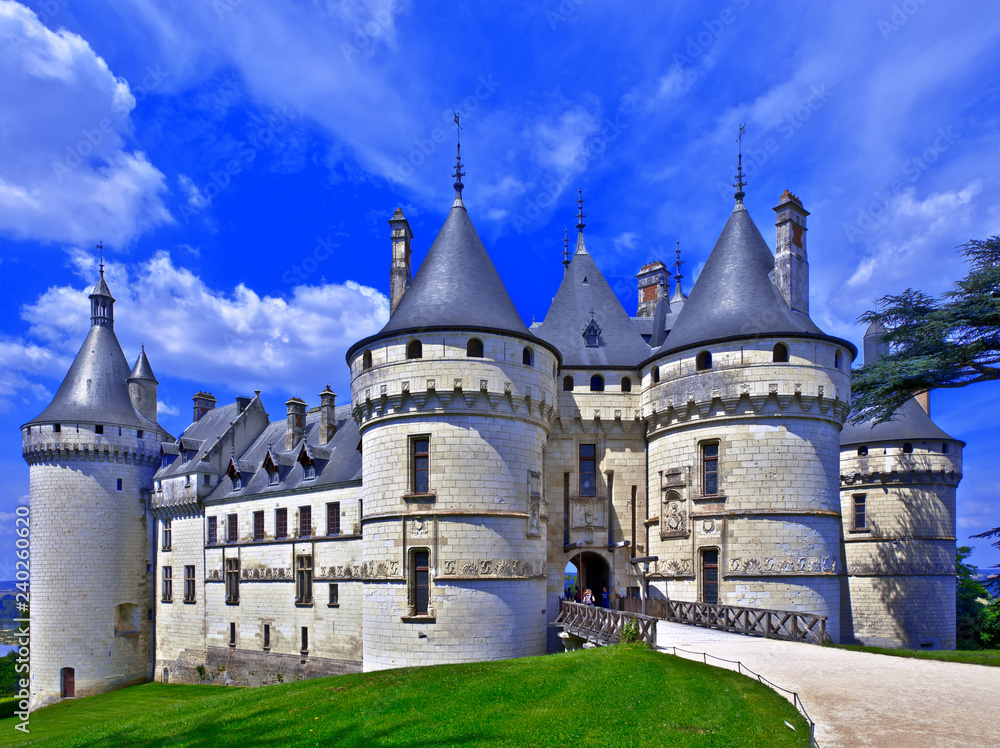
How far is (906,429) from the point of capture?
3588 cm

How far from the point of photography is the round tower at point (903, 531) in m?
34.7

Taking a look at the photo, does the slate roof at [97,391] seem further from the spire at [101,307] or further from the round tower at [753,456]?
the round tower at [753,456]

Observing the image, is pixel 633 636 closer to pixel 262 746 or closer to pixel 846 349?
pixel 262 746

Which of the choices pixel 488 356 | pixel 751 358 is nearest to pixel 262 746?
pixel 488 356

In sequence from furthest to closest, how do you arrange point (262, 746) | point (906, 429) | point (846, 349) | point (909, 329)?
point (906, 429) → point (846, 349) → point (909, 329) → point (262, 746)

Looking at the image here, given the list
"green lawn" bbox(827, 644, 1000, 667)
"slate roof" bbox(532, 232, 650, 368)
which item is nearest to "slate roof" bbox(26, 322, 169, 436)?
"slate roof" bbox(532, 232, 650, 368)

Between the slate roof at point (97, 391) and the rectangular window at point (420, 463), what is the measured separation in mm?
26145

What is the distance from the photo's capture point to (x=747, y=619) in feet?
70.2

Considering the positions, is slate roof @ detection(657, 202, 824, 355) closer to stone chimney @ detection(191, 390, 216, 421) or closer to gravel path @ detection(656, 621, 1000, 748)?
gravel path @ detection(656, 621, 1000, 748)

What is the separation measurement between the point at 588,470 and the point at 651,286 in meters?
11.8

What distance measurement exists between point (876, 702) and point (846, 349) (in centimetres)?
1604

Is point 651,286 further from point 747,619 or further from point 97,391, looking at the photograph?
point 97,391

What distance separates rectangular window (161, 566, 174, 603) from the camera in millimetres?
41875

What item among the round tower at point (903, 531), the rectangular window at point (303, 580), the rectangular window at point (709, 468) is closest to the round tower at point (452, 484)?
the rectangular window at point (709, 468)
